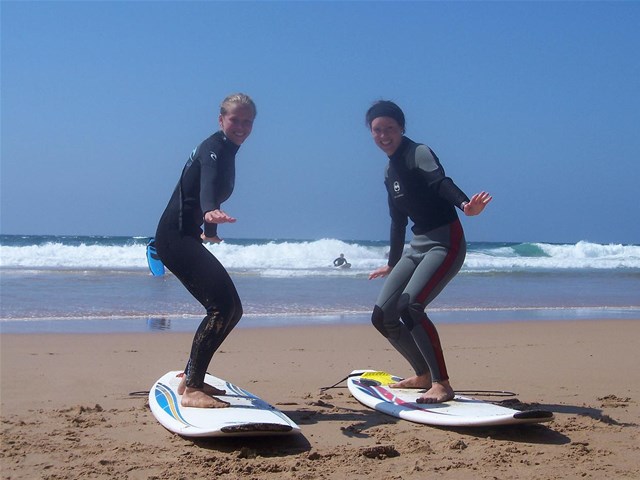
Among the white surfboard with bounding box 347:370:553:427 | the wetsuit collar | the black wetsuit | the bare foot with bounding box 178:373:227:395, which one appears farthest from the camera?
the wetsuit collar

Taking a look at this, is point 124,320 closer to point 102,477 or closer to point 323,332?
point 323,332

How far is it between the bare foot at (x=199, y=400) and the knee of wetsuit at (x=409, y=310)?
4.30 feet

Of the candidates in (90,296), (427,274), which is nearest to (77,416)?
(427,274)

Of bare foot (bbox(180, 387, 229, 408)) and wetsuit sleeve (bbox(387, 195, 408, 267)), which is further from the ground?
wetsuit sleeve (bbox(387, 195, 408, 267))

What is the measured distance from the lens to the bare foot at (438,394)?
4.53 m

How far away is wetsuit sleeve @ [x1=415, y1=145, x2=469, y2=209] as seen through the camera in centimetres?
428

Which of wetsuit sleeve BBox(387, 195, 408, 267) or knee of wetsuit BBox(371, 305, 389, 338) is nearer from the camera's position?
knee of wetsuit BBox(371, 305, 389, 338)

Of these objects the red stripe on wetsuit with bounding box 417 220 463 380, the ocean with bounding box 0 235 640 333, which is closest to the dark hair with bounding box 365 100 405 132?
the red stripe on wetsuit with bounding box 417 220 463 380

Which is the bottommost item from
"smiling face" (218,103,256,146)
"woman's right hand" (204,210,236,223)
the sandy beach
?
the sandy beach

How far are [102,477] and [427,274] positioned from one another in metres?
2.38

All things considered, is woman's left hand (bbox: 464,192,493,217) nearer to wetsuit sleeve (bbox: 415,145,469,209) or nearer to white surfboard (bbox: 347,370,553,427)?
wetsuit sleeve (bbox: 415,145,469,209)

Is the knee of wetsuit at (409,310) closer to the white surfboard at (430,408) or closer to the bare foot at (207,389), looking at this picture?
the white surfboard at (430,408)

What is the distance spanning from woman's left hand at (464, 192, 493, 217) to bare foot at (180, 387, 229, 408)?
1851mm

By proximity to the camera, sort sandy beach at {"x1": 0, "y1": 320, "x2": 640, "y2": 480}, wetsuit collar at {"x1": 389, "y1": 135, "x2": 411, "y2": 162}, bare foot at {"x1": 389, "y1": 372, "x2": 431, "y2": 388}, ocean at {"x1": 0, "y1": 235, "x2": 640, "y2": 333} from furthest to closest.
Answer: ocean at {"x1": 0, "y1": 235, "x2": 640, "y2": 333} → bare foot at {"x1": 389, "y1": 372, "x2": 431, "y2": 388} → wetsuit collar at {"x1": 389, "y1": 135, "x2": 411, "y2": 162} → sandy beach at {"x1": 0, "y1": 320, "x2": 640, "y2": 480}
